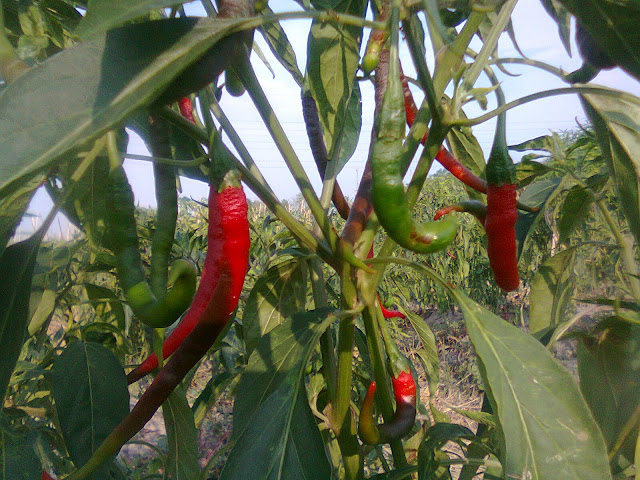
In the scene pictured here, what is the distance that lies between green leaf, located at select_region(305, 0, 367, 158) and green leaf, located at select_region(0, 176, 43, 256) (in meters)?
0.28

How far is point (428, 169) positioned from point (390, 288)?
2.67m

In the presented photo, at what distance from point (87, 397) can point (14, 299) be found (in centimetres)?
23

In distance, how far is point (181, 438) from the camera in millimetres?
748

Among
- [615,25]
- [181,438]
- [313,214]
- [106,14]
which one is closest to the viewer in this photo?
[106,14]

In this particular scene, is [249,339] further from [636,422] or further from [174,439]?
[636,422]

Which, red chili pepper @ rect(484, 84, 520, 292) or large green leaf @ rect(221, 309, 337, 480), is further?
red chili pepper @ rect(484, 84, 520, 292)

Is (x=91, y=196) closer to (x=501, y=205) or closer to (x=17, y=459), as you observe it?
(x=17, y=459)

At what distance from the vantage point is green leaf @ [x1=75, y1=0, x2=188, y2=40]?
0.27 m

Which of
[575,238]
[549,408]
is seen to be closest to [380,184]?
[549,408]

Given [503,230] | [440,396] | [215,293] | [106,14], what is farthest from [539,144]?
[440,396]

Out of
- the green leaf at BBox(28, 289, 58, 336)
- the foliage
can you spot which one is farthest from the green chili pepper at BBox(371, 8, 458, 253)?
the green leaf at BBox(28, 289, 58, 336)

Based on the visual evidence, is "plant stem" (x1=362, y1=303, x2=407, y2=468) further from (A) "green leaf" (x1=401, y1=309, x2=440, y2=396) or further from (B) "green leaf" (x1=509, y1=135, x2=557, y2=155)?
(B) "green leaf" (x1=509, y1=135, x2=557, y2=155)

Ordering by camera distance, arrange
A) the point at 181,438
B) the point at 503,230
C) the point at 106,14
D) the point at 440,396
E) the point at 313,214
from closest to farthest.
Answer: the point at 106,14, the point at 313,214, the point at 503,230, the point at 181,438, the point at 440,396

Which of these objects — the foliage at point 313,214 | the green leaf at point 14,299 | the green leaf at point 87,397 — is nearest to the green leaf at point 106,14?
the foliage at point 313,214
